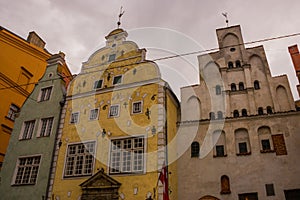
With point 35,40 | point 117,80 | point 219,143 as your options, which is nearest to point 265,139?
point 219,143

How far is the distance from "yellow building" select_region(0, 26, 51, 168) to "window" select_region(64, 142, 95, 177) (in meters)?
7.81

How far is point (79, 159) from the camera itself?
1609 cm

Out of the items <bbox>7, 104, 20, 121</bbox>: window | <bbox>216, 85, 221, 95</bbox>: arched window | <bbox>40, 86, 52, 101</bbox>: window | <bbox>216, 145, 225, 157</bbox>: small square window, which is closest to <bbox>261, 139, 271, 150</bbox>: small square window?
<bbox>216, 145, 225, 157</bbox>: small square window

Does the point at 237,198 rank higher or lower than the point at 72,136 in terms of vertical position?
lower

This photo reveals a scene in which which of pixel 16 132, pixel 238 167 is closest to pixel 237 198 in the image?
pixel 238 167

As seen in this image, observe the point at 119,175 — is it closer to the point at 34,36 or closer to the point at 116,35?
the point at 116,35

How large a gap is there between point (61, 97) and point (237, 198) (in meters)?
12.8

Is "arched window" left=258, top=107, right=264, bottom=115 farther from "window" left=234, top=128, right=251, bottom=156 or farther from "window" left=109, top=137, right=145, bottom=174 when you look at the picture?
"window" left=109, top=137, right=145, bottom=174

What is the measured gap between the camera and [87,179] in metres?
15.0

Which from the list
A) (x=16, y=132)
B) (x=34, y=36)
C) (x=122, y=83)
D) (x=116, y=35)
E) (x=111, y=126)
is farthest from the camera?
(x=34, y=36)

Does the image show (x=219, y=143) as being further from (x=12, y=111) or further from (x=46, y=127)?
(x=12, y=111)

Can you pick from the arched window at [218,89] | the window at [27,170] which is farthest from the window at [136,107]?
the window at [27,170]

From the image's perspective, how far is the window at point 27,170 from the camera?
1661 cm

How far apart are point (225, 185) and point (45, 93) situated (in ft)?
44.7
